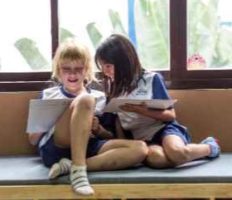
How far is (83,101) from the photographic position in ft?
6.78

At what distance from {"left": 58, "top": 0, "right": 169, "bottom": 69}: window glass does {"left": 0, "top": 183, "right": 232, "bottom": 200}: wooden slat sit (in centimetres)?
80

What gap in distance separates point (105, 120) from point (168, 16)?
1.97 feet

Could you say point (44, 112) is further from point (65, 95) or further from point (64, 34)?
point (64, 34)

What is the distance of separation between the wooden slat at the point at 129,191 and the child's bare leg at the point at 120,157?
122 millimetres

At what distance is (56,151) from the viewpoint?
7.09ft

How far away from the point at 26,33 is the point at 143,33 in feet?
1.86

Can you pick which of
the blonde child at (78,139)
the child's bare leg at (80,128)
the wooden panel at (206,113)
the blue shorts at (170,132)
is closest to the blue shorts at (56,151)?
the blonde child at (78,139)

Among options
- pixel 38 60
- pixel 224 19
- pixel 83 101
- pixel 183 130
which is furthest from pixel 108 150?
pixel 224 19

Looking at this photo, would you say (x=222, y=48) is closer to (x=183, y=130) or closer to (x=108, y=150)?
(x=183, y=130)

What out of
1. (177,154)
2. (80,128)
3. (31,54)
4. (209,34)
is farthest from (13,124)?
(209,34)

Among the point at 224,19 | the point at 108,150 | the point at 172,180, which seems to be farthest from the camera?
the point at 224,19

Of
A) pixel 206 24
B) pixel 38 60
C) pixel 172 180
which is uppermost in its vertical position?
pixel 206 24

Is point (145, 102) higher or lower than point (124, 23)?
lower

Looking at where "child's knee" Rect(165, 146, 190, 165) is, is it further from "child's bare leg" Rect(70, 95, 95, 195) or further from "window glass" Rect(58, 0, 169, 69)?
"window glass" Rect(58, 0, 169, 69)
